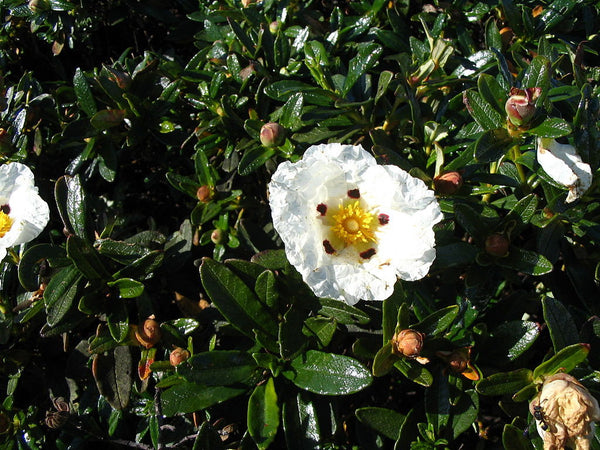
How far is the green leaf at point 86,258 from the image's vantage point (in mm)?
1642

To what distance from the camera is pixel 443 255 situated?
1.62 meters

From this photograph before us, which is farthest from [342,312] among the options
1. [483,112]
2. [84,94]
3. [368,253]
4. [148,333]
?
[84,94]

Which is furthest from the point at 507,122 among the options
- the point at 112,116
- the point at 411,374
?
the point at 112,116

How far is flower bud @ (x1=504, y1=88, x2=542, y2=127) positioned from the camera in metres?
1.50

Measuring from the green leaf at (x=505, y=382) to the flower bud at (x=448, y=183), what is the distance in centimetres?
55

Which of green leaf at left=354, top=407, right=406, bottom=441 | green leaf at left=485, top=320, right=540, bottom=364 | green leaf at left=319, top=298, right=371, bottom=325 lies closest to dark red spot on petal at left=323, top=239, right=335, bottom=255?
green leaf at left=319, top=298, right=371, bottom=325

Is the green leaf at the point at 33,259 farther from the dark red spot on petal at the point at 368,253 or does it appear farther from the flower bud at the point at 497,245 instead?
the flower bud at the point at 497,245

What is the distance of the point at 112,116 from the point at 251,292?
97 cm

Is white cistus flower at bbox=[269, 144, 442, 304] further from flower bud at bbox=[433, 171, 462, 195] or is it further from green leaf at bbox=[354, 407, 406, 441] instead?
green leaf at bbox=[354, 407, 406, 441]

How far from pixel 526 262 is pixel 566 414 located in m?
0.50

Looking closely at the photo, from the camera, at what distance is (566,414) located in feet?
4.00

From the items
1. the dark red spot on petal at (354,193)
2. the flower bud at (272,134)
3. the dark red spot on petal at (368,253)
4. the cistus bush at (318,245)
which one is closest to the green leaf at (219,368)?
the cistus bush at (318,245)

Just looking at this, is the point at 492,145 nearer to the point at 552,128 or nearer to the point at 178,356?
the point at 552,128

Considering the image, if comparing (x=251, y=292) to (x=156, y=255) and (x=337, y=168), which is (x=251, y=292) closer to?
(x=156, y=255)
